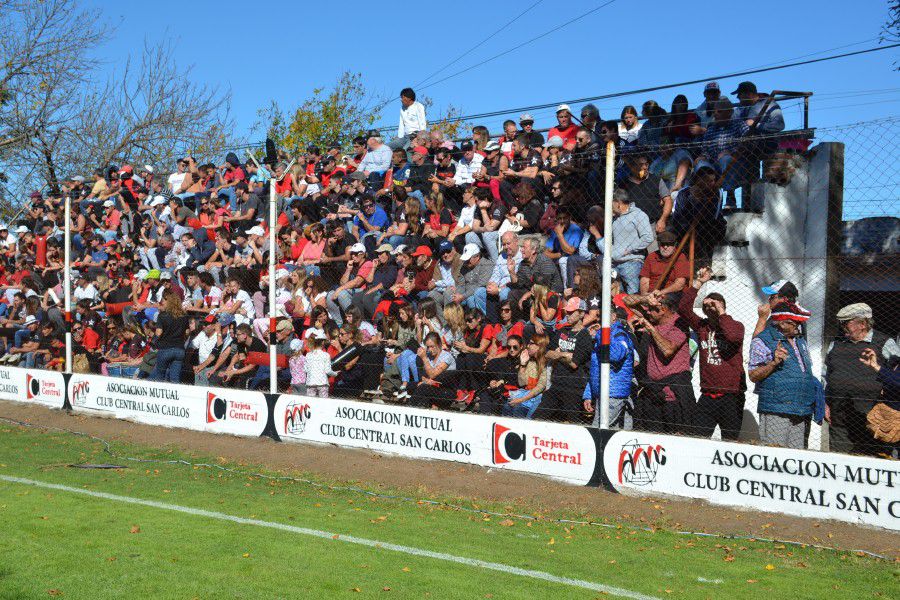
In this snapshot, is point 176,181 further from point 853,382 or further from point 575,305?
point 853,382

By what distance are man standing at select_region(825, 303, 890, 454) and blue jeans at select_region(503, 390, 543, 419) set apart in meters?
3.52

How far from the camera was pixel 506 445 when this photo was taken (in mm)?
10867

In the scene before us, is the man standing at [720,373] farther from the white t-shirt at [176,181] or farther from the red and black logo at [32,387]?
the white t-shirt at [176,181]

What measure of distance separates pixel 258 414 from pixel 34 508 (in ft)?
16.7

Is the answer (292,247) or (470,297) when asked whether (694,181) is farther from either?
(292,247)

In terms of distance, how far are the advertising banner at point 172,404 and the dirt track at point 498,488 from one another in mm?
219

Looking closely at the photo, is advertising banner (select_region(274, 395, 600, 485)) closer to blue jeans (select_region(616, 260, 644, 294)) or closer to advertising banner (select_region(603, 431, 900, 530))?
advertising banner (select_region(603, 431, 900, 530))

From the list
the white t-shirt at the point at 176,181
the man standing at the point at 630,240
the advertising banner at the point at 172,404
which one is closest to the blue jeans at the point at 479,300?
the man standing at the point at 630,240

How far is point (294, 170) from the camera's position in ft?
61.7

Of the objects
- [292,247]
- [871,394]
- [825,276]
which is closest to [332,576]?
[871,394]

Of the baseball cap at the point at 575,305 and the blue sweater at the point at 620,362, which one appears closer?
the blue sweater at the point at 620,362

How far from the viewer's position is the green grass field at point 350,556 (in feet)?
21.2

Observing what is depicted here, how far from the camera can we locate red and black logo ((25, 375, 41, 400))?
58.6 ft

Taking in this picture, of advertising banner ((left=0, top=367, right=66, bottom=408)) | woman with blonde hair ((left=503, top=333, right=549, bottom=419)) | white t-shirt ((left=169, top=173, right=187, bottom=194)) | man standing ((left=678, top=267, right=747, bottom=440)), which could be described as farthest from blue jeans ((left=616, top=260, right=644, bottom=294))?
white t-shirt ((left=169, top=173, right=187, bottom=194))
